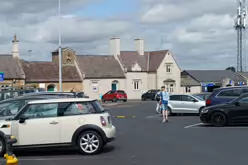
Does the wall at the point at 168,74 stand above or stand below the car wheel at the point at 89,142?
above

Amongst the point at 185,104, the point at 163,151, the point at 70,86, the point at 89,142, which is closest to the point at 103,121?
the point at 89,142

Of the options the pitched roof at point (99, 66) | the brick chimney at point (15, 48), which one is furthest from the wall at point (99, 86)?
the brick chimney at point (15, 48)

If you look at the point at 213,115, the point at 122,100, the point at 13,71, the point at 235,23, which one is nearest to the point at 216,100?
the point at 213,115

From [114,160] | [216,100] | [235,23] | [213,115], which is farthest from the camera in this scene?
[235,23]

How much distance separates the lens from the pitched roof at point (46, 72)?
66.9m

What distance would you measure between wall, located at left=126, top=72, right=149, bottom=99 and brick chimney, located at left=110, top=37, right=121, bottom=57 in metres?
4.39

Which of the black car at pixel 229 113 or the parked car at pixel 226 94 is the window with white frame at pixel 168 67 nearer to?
the parked car at pixel 226 94

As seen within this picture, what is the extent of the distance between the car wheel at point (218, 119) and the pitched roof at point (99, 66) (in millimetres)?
50445

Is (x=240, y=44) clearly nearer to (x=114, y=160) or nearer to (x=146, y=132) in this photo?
(x=146, y=132)

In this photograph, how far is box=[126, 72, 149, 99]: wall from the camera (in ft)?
244

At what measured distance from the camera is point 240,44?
8025 cm

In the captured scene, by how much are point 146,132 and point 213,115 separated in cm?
354

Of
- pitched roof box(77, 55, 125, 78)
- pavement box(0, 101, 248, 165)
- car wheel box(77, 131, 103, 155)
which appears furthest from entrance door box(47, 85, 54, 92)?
car wheel box(77, 131, 103, 155)

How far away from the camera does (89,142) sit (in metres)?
12.7
